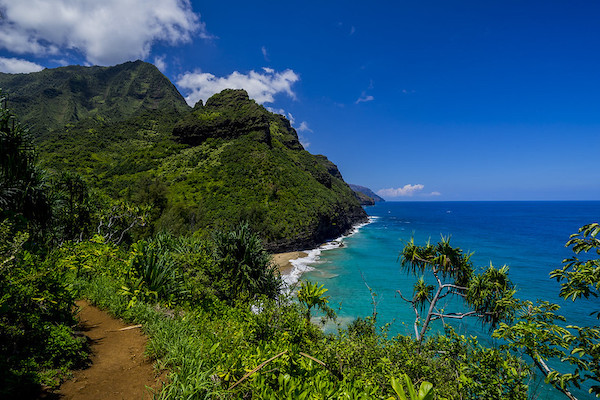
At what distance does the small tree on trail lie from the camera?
25.9 ft

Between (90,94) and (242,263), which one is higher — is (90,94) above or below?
above

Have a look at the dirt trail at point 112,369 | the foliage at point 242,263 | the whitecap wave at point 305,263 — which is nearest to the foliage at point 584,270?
the dirt trail at point 112,369

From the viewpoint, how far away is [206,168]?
5844cm

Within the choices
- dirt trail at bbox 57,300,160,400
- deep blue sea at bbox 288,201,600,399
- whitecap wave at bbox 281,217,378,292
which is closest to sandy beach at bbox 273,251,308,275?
whitecap wave at bbox 281,217,378,292

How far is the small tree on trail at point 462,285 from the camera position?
311 inches

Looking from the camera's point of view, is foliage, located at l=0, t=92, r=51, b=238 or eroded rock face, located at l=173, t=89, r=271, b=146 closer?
foliage, located at l=0, t=92, r=51, b=238

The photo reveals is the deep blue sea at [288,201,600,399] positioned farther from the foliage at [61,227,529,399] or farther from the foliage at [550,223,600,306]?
the foliage at [550,223,600,306]

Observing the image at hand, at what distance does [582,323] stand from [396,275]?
61.1 ft

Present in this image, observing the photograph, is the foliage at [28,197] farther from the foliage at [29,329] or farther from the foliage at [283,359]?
the foliage at [283,359]

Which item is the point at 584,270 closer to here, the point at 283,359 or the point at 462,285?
the point at 283,359

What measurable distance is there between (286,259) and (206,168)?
31.6 metres

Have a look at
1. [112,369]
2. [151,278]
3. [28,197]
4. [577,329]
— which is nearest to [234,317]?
[112,369]

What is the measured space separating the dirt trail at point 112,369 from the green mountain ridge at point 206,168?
1786 centimetres

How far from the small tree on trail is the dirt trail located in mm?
7431
